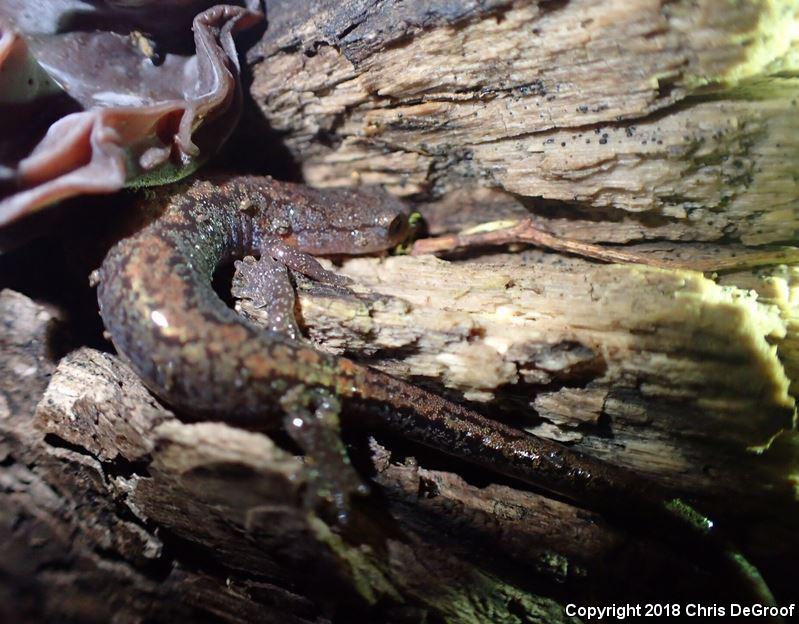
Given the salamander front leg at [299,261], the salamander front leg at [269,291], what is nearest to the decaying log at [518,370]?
the salamander front leg at [269,291]

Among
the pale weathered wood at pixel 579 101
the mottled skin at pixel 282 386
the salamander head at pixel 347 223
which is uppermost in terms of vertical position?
the pale weathered wood at pixel 579 101

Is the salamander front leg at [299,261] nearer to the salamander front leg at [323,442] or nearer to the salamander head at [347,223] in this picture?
the salamander head at [347,223]

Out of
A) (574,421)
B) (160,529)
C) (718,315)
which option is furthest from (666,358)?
(160,529)

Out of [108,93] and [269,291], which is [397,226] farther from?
[108,93]

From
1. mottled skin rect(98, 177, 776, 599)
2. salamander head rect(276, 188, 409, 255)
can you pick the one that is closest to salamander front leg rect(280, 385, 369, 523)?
mottled skin rect(98, 177, 776, 599)

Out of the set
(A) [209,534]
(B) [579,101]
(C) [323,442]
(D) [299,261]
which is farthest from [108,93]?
(B) [579,101]

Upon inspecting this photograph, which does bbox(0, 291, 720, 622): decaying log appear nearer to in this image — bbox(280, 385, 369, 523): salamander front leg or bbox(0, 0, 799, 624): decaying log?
bbox(0, 0, 799, 624): decaying log

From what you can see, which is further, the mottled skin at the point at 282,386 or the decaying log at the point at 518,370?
the mottled skin at the point at 282,386

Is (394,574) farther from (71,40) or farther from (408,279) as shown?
(71,40)
